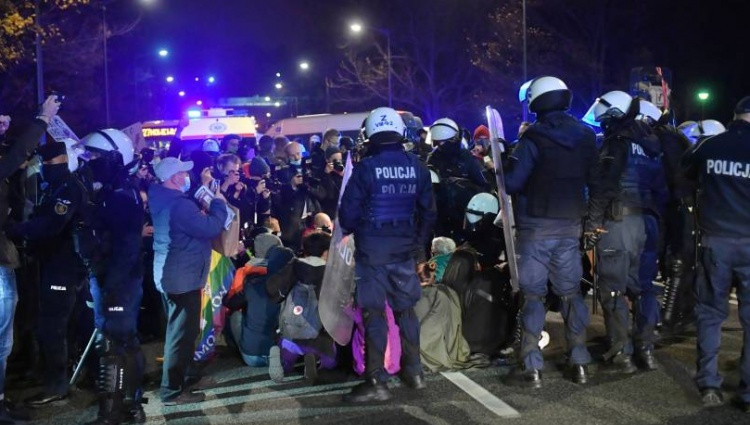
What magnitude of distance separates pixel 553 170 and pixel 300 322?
234 centimetres

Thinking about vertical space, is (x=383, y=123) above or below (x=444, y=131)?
below

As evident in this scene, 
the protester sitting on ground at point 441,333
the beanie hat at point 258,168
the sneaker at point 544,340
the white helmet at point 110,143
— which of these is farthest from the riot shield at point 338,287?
the beanie hat at point 258,168

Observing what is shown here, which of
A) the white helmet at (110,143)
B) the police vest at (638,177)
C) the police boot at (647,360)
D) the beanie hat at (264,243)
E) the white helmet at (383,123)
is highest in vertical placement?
the white helmet at (383,123)

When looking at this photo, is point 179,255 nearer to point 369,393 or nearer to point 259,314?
point 259,314

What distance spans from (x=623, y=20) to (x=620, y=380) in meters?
25.8

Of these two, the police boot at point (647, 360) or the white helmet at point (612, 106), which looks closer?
the police boot at point (647, 360)

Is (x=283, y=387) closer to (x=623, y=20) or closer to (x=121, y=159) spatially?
(x=121, y=159)

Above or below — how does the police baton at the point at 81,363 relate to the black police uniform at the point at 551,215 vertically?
below

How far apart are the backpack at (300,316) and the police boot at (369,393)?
83 centimetres

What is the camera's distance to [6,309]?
5.61 metres

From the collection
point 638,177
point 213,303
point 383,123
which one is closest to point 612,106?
point 638,177

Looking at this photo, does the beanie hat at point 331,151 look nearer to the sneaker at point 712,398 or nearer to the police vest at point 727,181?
the police vest at point 727,181

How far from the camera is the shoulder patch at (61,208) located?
580 cm

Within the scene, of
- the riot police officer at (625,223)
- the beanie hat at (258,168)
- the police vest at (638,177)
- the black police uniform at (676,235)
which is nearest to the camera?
the riot police officer at (625,223)
